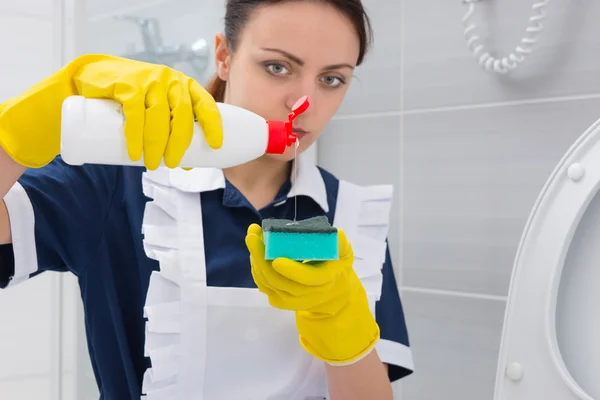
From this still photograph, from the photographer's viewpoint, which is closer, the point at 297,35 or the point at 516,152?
the point at 297,35

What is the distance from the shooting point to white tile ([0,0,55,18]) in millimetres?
1053

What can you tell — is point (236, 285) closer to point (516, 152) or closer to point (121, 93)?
point (121, 93)

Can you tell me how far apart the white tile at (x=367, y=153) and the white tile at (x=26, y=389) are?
2.37ft

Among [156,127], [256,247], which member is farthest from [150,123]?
[256,247]

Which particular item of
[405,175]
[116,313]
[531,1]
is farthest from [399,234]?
[116,313]

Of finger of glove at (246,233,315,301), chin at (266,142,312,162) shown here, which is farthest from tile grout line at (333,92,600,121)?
finger of glove at (246,233,315,301)

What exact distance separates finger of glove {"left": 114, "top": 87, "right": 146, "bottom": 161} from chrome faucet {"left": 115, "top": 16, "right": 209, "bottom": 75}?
0.55 meters

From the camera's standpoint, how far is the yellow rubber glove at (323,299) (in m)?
0.79

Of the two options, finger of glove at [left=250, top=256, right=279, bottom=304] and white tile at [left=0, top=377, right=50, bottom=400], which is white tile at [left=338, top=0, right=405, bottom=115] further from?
white tile at [left=0, top=377, right=50, bottom=400]

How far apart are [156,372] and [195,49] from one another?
0.66 meters

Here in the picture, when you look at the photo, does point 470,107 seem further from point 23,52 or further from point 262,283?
point 23,52

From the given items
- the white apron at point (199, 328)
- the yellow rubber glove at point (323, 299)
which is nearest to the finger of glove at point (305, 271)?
the yellow rubber glove at point (323, 299)

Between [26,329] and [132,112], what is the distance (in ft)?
1.97

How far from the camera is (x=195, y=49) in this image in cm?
132
